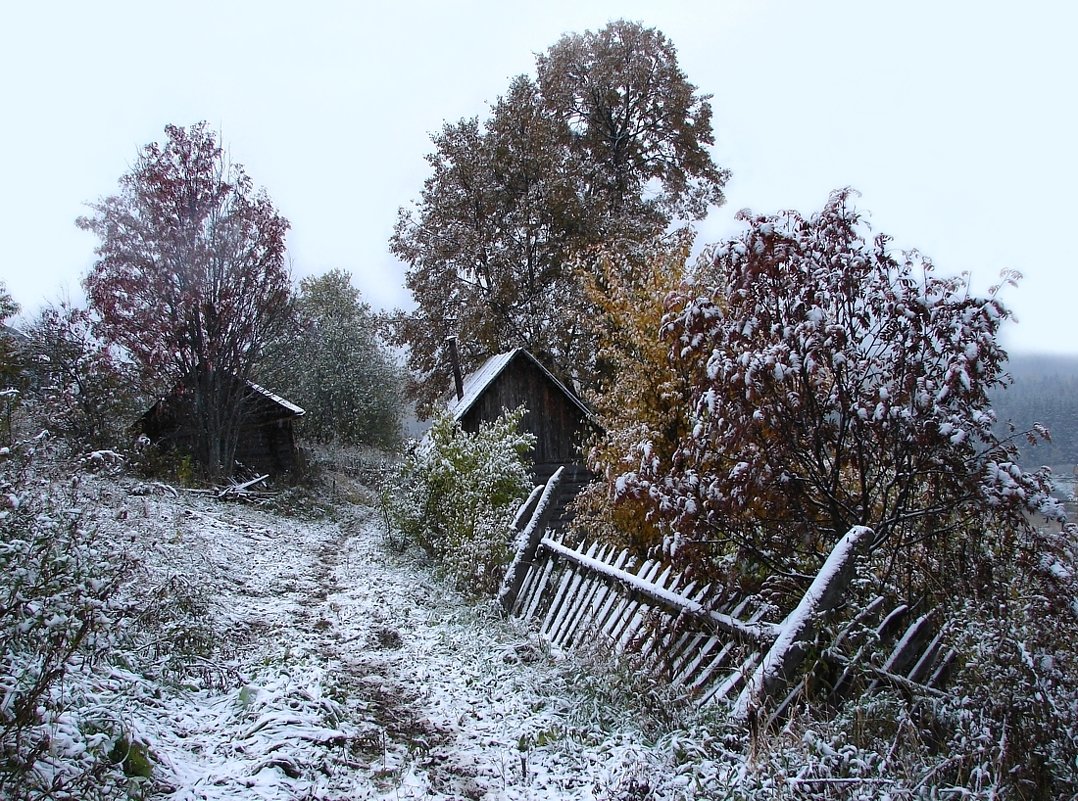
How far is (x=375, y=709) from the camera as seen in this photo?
433cm

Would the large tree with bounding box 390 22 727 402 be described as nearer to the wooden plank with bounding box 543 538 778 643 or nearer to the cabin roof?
the cabin roof

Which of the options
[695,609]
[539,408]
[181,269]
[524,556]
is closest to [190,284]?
[181,269]

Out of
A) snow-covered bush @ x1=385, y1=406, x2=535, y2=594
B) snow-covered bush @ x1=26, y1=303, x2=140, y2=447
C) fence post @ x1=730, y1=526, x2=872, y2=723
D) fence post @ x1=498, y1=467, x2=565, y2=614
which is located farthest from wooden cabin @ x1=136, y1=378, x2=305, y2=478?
fence post @ x1=730, y1=526, x2=872, y2=723

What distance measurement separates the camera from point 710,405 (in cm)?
417

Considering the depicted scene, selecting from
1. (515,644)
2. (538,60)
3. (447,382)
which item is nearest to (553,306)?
(447,382)

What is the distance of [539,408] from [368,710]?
14.5 meters

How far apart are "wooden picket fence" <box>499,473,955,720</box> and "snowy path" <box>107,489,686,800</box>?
528 millimetres

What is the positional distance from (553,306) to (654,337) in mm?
13777

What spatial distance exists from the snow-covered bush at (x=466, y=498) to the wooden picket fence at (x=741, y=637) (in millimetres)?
1731

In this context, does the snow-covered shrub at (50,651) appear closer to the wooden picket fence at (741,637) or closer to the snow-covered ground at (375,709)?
the snow-covered ground at (375,709)

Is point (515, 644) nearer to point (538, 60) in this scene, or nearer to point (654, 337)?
point (654, 337)

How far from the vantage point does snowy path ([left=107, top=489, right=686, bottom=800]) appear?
3.34 metres

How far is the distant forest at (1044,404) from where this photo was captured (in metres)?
4.21

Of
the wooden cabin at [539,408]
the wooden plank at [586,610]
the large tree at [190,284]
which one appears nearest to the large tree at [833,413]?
the wooden plank at [586,610]
